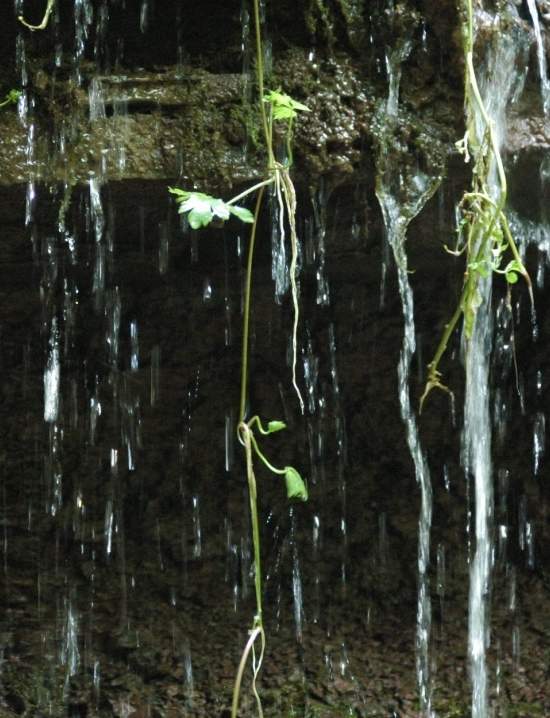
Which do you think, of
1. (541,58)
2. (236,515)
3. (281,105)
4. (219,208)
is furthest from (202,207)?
(236,515)

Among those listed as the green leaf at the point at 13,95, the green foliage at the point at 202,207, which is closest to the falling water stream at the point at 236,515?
the green leaf at the point at 13,95

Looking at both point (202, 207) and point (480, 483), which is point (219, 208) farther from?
point (480, 483)

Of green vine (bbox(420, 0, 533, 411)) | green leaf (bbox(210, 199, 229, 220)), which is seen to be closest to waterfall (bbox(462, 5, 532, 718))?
green vine (bbox(420, 0, 533, 411))

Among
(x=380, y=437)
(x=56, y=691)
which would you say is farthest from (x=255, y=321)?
(x=56, y=691)

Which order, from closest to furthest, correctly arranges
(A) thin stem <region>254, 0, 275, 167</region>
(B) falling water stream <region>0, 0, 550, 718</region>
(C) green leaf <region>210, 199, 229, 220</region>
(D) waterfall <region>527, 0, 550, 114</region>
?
(C) green leaf <region>210, 199, 229, 220</region>, (A) thin stem <region>254, 0, 275, 167</region>, (D) waterfall <region>527, 0, 550, 114</region>, (B) falling water stream <region>0, 0, 550, 718</region>

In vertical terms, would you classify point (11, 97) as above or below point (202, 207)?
above

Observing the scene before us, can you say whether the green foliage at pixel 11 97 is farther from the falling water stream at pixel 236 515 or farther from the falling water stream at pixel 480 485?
the falling water stream at pixel 480 485

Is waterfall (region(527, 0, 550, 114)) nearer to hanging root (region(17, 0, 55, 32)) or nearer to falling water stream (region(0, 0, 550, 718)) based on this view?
falling water stream (region(0, 0, 550, 718))

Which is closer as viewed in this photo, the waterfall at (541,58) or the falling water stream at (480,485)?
the waterfall at (541,58)

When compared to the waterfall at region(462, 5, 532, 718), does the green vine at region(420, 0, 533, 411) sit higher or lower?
higher

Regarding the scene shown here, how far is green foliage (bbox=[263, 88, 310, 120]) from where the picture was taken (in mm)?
2117

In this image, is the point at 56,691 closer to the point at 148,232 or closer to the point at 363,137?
the point at 148,232

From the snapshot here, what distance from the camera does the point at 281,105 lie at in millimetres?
2133

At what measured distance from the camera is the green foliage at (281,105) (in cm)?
212
